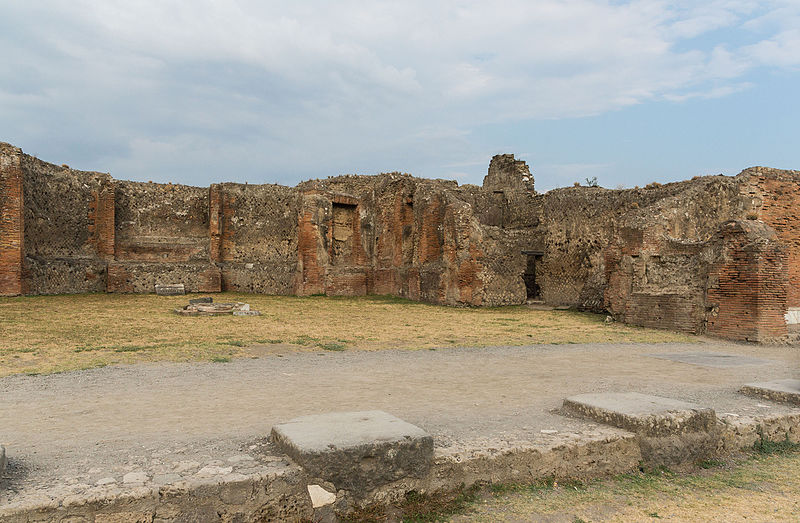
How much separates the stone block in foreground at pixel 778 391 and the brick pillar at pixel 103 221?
59.4 feet

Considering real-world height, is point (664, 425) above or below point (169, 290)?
above

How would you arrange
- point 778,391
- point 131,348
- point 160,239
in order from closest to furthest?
point 778,391
point 131,348
point 160,239

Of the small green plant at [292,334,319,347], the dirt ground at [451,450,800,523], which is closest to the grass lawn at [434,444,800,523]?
the dirt ground at [451,450,800,523]

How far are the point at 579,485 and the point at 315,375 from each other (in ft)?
10.2

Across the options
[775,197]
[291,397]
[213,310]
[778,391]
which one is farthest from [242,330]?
[775,197]

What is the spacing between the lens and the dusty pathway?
2.88 meters

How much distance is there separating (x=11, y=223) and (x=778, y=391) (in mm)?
16931

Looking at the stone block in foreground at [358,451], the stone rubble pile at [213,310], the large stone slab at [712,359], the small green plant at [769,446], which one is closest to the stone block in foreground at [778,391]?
the small green plant at [769,446]

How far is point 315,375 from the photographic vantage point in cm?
555

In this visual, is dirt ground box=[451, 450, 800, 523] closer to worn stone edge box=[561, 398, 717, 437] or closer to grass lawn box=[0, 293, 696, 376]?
worn stone edge box=[561, 398, 717, 437]

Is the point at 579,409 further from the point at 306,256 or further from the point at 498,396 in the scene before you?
the point at 306,256

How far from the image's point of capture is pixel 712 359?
728 cm

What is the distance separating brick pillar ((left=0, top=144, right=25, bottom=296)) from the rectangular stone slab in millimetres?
15463

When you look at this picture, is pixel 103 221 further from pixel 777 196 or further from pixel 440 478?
→ pixel 777 196
